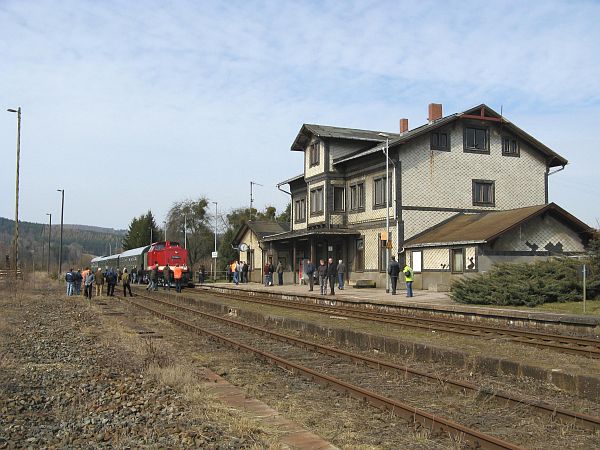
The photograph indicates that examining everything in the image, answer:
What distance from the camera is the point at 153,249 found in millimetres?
44312

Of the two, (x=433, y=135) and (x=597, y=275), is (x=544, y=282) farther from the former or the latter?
(x=433, y=135)

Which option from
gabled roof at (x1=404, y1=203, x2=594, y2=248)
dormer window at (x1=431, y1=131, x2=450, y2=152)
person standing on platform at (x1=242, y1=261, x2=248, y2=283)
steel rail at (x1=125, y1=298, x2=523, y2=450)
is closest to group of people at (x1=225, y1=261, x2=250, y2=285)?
person standing on platform at (x1=242, y1=261, x2=248, y2=283)

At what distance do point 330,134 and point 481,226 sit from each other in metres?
→ 12.7

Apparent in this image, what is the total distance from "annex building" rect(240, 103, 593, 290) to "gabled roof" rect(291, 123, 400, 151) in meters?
0.09

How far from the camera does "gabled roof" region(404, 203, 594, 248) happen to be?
1184 inches

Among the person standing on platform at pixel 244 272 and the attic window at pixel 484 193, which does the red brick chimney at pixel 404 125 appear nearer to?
the attic window at pixel 484 193

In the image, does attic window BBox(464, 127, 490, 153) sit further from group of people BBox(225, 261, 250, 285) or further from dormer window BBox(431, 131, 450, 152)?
group of people BBox(225, 261, 250, 285)

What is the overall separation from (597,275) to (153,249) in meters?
29.7

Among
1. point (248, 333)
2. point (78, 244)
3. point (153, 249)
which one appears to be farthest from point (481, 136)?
point (78, 244)

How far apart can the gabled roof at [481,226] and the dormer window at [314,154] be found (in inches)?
378

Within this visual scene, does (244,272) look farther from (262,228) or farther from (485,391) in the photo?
(485,391)

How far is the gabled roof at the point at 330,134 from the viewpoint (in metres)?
41.1

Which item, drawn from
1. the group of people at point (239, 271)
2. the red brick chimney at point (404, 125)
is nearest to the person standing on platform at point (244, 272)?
the group of people at point (239, 271)

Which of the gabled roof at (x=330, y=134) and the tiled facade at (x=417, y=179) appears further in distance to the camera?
the gabled roof at (x=330, y=134)
